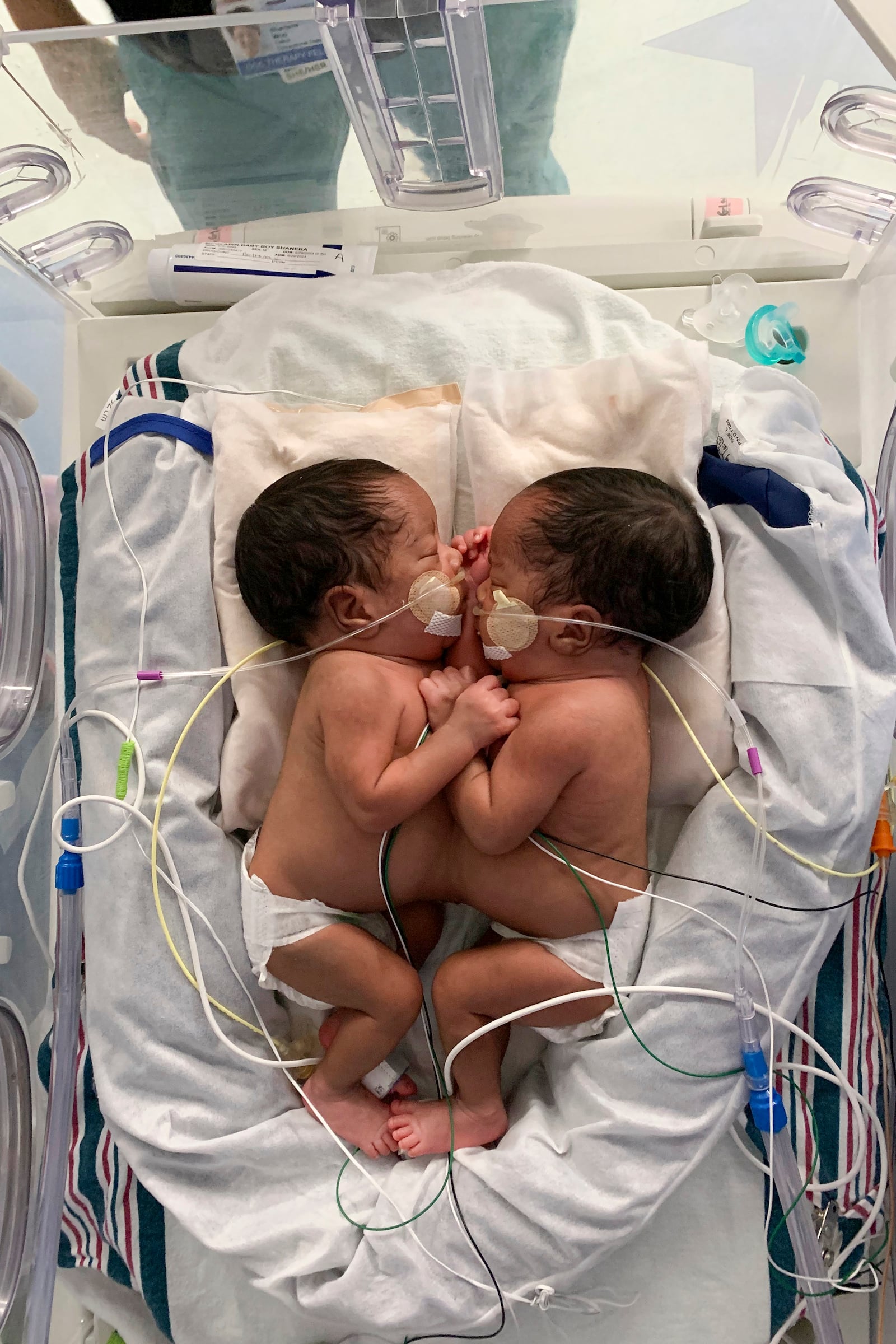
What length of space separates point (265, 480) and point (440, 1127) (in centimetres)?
102

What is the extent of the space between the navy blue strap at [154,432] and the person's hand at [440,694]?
1.83ft

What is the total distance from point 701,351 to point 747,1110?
1137 mm

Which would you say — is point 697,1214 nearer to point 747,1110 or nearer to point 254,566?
point 747,1110

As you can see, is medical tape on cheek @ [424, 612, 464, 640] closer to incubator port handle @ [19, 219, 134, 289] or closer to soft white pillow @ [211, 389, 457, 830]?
soft white pillow @ [211, 389, 457, 830]

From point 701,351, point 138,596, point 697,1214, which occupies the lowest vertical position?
point 697,1214

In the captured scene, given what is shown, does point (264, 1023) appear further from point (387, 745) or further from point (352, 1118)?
point (387, 745)

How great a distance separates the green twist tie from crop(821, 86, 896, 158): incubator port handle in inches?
56.3

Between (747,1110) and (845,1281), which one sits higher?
(747,1110)

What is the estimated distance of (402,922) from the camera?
1.52 meters

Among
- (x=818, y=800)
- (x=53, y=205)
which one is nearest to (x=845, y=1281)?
(x=818, y=800)

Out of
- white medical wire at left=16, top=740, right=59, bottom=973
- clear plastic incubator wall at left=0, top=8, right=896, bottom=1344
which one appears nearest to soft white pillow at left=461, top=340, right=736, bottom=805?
clear plastic incubator wall at left=0, top=8, right=896, bottom=1344

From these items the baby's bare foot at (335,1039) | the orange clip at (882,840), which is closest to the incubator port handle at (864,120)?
the orange clip at (882,840)

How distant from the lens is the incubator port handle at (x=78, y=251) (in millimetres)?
1738

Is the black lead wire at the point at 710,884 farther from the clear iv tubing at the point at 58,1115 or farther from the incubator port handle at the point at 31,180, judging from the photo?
the incubator port handle at the point at 31,180
